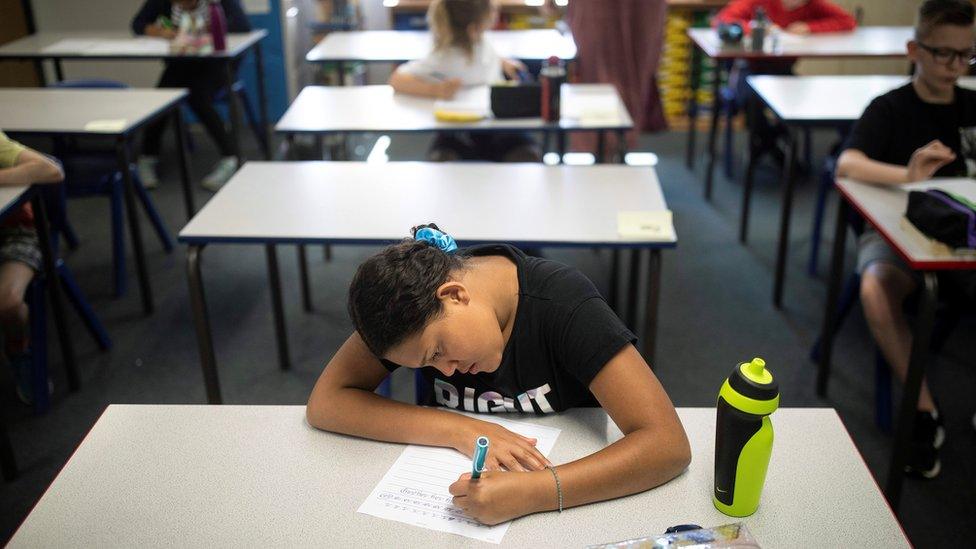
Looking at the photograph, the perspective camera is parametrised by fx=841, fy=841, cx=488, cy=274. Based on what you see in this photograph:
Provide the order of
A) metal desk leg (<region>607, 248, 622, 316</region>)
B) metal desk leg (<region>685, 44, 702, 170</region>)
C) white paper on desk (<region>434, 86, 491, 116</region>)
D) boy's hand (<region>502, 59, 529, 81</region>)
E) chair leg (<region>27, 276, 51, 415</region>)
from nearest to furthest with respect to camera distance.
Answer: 1. chair leg (<region>27, 276, 51, 415</region>)
2. white paper on desk (<region>434, 86, 491, 116</region>)
3. metal desk leg (<region>607, 248, 622, 316</region>)
4. boy's hand (<region>502, 59, 529, 81</region>)
5. metal desk leg (<region>685, 44, 702, 170</region>)

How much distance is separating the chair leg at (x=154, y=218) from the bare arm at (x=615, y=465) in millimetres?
2706

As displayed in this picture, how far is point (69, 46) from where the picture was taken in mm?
3996

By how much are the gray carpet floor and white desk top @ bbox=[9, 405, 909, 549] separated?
2.88ft

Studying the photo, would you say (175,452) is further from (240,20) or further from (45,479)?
(240,20)

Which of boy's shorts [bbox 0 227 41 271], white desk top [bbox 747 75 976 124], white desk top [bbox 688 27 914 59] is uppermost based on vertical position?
white desk top [bbox 688 27 914 59]

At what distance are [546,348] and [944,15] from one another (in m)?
1.65

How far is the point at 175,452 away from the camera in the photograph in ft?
4.21

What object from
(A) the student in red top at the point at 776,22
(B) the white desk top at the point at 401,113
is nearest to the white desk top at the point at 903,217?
(B) the white desk top at the point at 401,113

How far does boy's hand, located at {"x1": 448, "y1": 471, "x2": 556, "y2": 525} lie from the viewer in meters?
1.10

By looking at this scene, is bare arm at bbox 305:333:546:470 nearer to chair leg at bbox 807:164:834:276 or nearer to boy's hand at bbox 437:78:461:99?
boy's hand at bbox 437:78:461:99

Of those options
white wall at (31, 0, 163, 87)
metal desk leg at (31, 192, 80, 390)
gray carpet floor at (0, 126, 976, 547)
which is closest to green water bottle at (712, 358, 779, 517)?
gray carpet floor at (0, 126, 976, 547)

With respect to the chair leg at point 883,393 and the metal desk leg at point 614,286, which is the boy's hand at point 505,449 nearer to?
the chair leg at point 883,393

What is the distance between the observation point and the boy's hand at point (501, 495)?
3.61ft

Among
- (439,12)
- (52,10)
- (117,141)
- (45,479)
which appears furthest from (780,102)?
(52,10)
